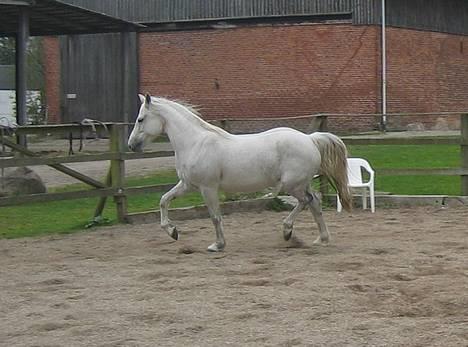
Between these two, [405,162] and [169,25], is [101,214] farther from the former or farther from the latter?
[169,25]

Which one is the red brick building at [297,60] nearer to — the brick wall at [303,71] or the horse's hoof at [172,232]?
the brick wall at [303,71]

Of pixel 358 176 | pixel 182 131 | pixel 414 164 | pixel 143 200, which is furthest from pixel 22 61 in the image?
pixel 182 131

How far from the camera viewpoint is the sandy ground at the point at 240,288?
20.7ft

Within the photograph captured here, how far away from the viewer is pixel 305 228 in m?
12.2

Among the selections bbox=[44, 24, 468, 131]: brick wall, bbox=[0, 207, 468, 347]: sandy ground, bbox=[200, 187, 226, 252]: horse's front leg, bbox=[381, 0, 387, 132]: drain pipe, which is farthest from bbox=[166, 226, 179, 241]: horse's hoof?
bbox=[381, 0, 387, 132]: drain pipe

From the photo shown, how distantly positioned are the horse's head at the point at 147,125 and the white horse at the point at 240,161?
0.04ft

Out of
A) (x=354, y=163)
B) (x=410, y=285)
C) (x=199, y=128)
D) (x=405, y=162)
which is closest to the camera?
(x=410, y=285)

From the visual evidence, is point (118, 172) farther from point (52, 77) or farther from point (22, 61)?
point (52, 77)

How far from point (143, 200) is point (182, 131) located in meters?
5.27

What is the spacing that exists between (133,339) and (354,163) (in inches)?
332

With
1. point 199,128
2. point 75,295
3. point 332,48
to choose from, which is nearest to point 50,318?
point 75,295

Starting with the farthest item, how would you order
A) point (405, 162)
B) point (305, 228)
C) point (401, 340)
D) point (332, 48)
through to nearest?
point (332, 48), point (405, 162), point (305, 228), point (401, 340)

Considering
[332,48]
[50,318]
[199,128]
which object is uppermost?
[332,48]

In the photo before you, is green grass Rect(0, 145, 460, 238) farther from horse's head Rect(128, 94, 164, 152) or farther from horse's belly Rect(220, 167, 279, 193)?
horse's belly Rect(220, 167, 279, 193)
